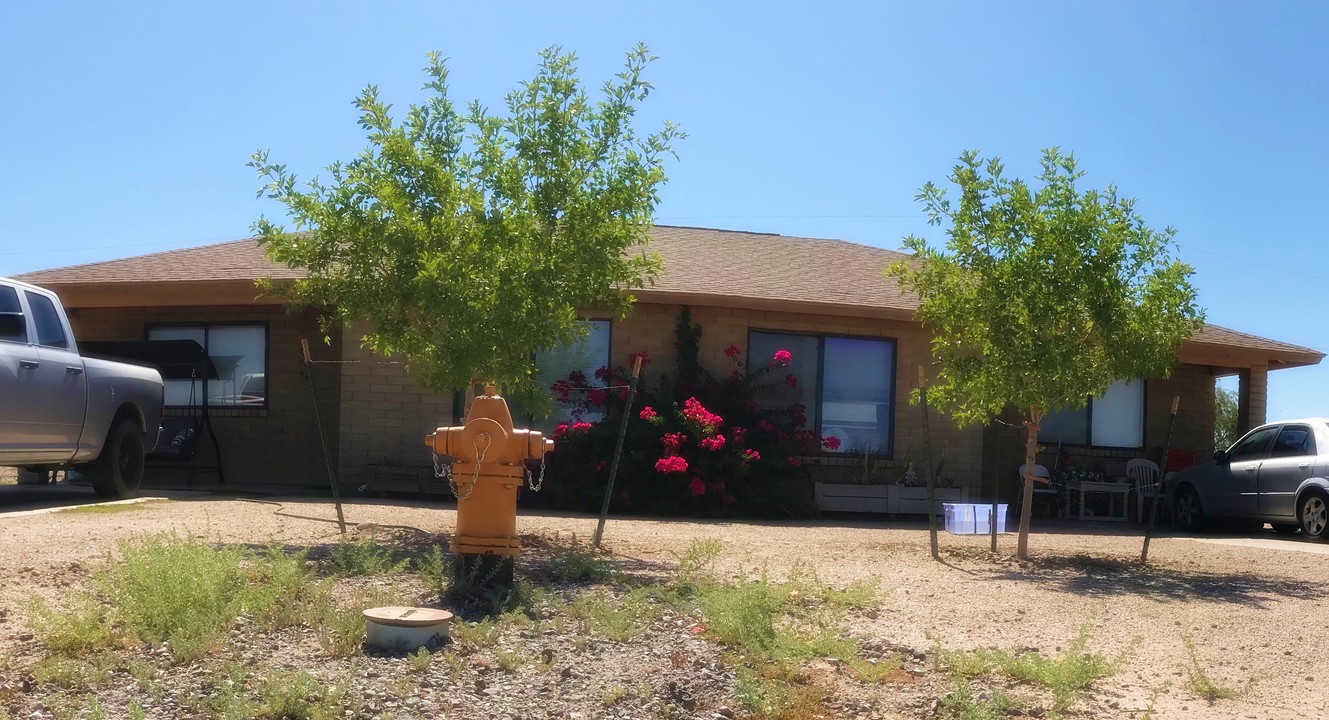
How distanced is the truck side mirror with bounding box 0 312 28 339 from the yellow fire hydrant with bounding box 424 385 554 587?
17.5 feet

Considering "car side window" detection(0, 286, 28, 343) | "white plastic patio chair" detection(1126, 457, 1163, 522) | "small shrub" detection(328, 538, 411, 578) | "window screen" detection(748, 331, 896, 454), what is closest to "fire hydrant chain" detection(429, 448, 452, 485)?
"small shrub" detection(328, 538, 411, 578)

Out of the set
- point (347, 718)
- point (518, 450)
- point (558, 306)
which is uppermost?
point (558, 306)

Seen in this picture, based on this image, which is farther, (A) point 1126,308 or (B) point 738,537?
(B) point 738,537

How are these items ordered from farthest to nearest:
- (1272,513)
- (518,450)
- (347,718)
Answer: (1272,513) → (518,450) → (347,718)

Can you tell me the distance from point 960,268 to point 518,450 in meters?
5.10

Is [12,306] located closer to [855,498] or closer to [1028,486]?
[1028,486]

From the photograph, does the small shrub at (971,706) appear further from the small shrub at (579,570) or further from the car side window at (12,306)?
the car side window at (12,306)

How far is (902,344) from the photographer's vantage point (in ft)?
52.1

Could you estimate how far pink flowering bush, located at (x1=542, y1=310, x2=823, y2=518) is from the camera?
14055 mm

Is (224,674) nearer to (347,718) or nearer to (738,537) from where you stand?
(347,718)

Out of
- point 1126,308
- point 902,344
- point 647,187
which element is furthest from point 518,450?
point 902,344

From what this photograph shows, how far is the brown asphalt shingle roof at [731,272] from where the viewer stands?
1505cm

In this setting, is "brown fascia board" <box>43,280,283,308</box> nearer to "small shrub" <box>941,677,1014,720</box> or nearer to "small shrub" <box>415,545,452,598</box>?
"small shrub" <box>415,545,452,598</box>

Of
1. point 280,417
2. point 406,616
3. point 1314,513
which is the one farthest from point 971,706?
point 280,417
